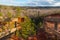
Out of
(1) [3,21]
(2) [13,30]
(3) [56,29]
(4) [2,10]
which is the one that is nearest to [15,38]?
(2) [13,30]

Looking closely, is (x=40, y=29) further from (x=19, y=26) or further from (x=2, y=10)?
(x=2, y=10)

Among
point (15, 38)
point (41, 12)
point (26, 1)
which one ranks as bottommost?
point (15, 38)

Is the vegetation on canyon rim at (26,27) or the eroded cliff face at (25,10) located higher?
the eroded cliff face at (25,10)

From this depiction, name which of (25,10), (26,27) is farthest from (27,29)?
(25,10)

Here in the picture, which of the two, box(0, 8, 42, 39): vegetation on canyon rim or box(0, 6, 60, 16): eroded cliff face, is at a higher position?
box(0, 6, 60, 16): eroded cliff face

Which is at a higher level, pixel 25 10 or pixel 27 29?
pixel 25 10

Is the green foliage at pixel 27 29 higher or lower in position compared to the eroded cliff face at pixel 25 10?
lower

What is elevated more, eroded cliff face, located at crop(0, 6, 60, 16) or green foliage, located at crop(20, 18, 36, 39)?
eroded cliff face, located at crop(0, 6, 60, 16)

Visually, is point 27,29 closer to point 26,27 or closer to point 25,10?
point 26,27
